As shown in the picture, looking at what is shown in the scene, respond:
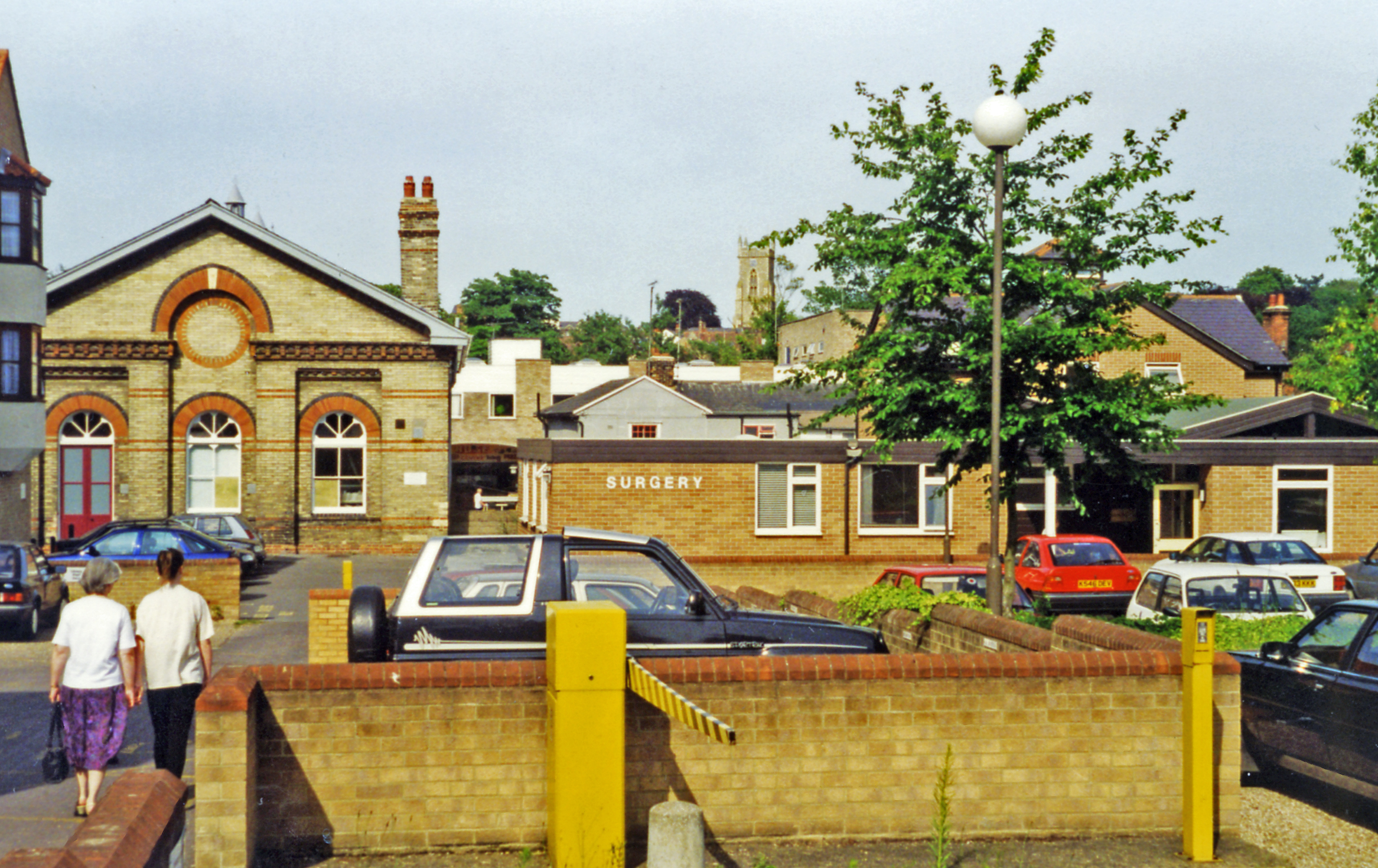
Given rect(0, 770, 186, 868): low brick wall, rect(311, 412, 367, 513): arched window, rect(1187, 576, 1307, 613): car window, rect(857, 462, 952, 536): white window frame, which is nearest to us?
rect(0, 770, 186, 868): low brick wall

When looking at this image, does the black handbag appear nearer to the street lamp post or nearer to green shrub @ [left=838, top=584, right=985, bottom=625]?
green shrub @ [left=838, top=584, right=985, bottom=625]

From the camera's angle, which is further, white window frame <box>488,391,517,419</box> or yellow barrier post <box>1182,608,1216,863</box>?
white window frame <box>488,391,517,419</box>

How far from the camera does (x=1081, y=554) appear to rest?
2392 cm

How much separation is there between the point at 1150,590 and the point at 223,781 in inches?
545

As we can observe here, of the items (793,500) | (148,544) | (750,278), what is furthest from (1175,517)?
(750,278)

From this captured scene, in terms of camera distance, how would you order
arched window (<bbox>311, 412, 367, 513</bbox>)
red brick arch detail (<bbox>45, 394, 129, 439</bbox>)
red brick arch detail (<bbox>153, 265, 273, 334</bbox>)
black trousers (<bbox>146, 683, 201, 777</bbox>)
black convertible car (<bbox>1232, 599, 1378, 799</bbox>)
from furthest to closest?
1. arched window (<bbox>311, 412, 367, 513</bbox>)
2. red brick arch detail (<bbox>153, 265, 273, 334</bbox>)
3. red brick arch detail (<bbox>45, 394, 129, 439</bbox>)
4. black convertible car (<bbox>1232, 599, 1378, 799</bbox>)
5. black trousers (<bbox>146, 683, 201, 777</bbox>)

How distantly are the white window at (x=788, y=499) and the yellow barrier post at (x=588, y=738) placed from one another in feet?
72.4

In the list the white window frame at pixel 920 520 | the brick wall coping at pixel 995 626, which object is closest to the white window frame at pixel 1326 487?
the white window frame at pixel 920 520

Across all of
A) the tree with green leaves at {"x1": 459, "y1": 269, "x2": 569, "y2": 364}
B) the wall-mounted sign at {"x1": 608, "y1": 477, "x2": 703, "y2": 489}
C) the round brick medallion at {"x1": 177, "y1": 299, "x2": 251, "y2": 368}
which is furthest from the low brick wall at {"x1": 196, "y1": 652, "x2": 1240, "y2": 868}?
the tree with green leaves at {"x1": 459, "y1": 269, "x2": 569, "y2": 364}

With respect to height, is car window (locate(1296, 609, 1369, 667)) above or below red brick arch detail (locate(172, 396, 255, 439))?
below

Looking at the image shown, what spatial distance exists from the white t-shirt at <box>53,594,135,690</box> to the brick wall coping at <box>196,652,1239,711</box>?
4.07ft

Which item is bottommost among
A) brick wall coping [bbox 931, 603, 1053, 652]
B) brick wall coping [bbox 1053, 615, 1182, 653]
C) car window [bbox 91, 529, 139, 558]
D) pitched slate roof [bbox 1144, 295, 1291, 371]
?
car window [bbox 91, 529, 139, 558]

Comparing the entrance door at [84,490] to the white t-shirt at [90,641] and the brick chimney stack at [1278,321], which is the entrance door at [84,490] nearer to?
the white t-shirt at [90,641]

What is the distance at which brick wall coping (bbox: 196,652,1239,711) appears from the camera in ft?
24.1
